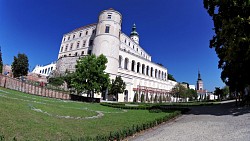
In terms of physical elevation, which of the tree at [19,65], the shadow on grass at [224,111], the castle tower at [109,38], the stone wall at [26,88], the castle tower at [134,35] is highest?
the castle tower at [134,35]

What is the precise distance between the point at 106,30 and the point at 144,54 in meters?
39.3

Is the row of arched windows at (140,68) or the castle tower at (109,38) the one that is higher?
the castle tower at (109,38)

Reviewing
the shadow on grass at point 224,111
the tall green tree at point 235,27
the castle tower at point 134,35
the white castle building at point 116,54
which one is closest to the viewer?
the tall green tree at point 235,27

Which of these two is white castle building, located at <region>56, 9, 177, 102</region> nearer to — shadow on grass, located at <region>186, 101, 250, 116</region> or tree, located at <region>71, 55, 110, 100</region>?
tree, located at <region>71, 55, 110, 100</region>

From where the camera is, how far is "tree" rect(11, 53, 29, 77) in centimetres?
5545

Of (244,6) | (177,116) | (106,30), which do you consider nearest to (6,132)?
(177,116)

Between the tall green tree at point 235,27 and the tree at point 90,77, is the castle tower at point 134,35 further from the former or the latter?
the tall green tree at point 235,27

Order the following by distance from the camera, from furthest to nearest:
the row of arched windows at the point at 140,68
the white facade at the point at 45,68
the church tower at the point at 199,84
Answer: the church tower at the point at 199,84 → the white facade at the point at 45,68 → the row of arched windows at the point at 140,68

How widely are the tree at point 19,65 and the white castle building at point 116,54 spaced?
10203mm

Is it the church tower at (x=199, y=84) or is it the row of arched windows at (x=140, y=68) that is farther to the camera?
the church tower at (x=199, y=84)

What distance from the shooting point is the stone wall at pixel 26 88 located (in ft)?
78.6

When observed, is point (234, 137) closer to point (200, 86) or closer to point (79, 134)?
point (79, 134)

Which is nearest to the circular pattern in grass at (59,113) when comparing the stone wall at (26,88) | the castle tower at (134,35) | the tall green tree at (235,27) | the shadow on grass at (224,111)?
the shadow on grass at (224,111)

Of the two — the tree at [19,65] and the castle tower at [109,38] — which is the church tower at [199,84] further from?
the tree at [19,65]
